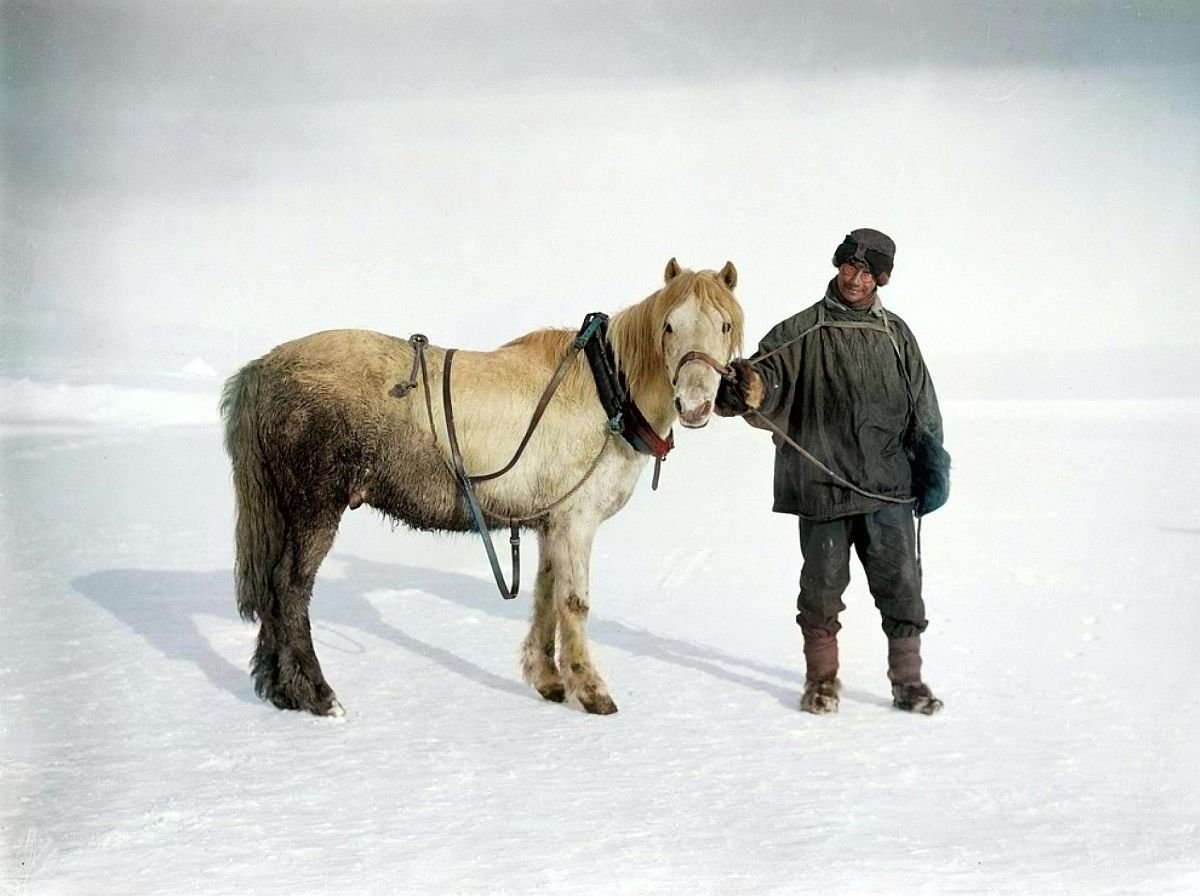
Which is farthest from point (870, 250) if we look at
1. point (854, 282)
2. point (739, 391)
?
point (739, 391)

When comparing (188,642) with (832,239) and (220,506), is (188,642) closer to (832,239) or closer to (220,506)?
(220,506)

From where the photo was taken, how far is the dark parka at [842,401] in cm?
448

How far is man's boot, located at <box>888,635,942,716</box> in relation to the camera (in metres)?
4.54

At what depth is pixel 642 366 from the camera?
4.47 m

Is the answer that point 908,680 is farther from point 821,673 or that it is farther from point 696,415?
point 696,415

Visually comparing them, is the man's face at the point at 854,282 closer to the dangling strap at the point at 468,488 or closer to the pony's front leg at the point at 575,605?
the pony's front leg at the point at 575,605

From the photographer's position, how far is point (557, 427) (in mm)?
4605

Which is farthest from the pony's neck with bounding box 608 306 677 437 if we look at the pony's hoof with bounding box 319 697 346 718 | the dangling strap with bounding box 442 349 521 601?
the pony's hoof with bounding box 319 697 346 718

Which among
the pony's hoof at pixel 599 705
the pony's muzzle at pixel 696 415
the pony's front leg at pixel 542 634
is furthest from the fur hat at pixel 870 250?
the pony's hoof at pixel 599 705

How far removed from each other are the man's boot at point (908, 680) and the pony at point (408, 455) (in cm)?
121

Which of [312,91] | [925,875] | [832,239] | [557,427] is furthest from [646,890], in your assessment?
[312,91]

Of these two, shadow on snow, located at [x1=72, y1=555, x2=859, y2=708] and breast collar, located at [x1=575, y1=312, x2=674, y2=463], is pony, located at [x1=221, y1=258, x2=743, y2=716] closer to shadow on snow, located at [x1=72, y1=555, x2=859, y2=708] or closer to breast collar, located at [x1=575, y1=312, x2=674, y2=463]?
breast collar, located at [x1=575, y1=312, x2=674, y2=463]

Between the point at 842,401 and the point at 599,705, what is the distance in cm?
158

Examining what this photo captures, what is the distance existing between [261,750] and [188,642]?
1519 millimetres
